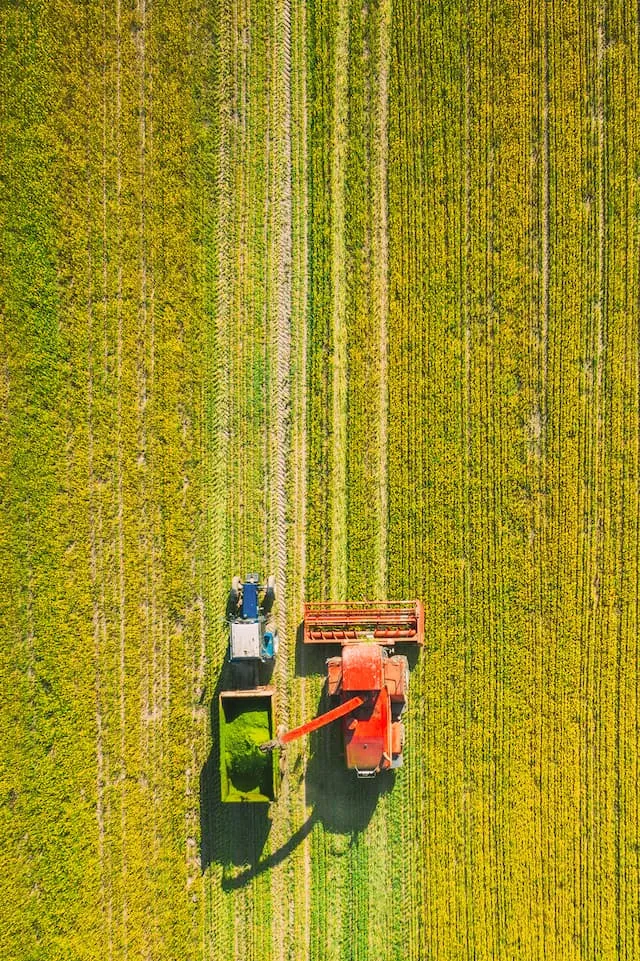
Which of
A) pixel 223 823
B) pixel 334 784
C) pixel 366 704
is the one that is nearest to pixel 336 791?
pixel 334 784

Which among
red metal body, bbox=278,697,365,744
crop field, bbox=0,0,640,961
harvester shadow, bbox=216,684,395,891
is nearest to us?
red metal body, bbox=278,697,365,744

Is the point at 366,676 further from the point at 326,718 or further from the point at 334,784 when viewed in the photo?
the point at 334,784

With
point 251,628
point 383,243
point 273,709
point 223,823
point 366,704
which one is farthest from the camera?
point 383,243

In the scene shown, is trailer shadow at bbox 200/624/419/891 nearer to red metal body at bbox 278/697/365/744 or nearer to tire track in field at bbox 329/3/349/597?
red metal body at bbox 278/697/365/744

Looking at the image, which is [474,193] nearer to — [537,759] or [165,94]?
[165,94]

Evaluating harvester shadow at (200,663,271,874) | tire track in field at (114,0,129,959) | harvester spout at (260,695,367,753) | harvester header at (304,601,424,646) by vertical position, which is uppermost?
tire track in field at (114,0,129,959)

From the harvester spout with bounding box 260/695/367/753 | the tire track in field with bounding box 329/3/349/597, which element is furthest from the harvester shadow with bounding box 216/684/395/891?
the tire track in field with bounding box 329/3/349/597

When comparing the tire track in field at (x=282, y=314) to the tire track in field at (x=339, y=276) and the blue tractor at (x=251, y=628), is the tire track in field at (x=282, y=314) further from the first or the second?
the tire track in field at (x=339, y=276)
